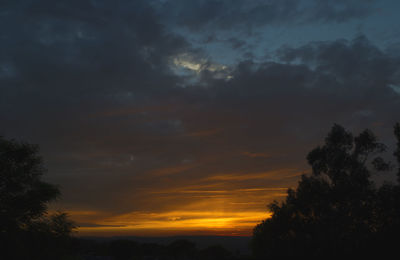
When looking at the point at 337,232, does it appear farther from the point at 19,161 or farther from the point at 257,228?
the point at 19,161

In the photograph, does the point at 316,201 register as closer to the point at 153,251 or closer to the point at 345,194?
Result: the point at 345,194

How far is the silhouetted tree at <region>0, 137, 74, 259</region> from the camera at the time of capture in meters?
38.6

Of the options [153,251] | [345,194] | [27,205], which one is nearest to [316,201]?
[345,194]

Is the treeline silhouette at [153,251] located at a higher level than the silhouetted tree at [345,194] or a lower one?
lower

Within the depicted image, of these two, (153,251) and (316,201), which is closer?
(316,201)

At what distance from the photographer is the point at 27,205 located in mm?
41562

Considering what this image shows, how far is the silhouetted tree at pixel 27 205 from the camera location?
3856 centimetres

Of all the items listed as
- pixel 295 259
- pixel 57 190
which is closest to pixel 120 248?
pixel 57 190

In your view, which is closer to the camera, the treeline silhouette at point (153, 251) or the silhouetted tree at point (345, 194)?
the silhouetted tree at point (345, 194)

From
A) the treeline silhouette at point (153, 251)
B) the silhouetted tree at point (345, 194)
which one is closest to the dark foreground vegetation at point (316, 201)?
the silhouetted tree at point (345, 194)

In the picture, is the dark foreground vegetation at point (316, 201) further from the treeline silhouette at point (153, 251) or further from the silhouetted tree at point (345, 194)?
the treeline silhouette at point (153, 251)

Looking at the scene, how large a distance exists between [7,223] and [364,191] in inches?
1812

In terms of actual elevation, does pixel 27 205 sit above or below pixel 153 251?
above

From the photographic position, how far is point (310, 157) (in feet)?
162
